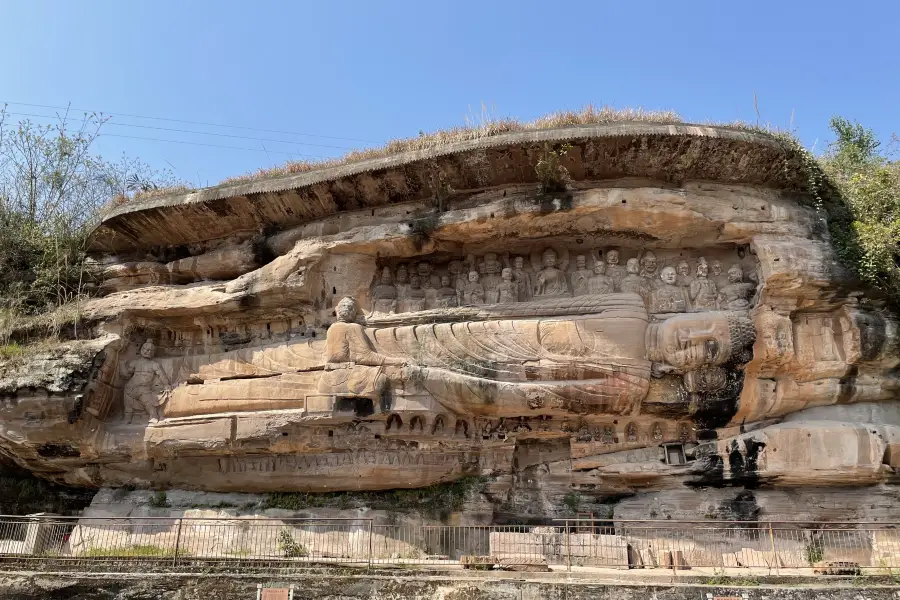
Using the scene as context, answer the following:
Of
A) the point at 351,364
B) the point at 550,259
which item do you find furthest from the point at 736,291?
the point at 351,364

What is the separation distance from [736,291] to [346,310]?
17.0 ft

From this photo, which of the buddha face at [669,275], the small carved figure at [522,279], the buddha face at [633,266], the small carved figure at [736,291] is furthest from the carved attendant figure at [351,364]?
the small carved figure at [736,291]

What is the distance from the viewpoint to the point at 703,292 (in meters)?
9.13

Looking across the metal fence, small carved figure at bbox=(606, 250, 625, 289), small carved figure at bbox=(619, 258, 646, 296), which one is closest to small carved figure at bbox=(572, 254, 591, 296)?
small carved figure at bbox=(606, 250, 625, 289)

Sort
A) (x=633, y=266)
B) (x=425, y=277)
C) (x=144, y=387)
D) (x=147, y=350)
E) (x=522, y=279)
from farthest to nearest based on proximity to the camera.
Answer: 1. (x=147, y=350)
2. (x=144, y=387)
3. (x=425, y=277)
4. (x=522, y=279)
5. (x=633, y=266)

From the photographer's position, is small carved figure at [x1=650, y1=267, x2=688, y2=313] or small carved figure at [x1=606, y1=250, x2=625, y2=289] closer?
small carved figure at [x1=650, y1=267, x2=688, y2=313]

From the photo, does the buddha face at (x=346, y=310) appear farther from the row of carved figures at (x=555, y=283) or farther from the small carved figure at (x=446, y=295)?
the small carved figure at (x=446, y=295)

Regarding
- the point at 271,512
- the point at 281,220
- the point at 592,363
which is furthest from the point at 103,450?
the point at 592,363

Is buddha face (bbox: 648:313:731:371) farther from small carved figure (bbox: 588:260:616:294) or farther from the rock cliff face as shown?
small carved figure (bbox: 588:260:616:294)

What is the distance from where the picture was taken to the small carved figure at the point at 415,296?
9672 millimetres

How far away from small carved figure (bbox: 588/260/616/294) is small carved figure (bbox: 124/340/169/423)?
6.34m

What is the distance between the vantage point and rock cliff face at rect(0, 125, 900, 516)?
8.53 meters

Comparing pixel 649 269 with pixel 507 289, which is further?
pixel 507 289

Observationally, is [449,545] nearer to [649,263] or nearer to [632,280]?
[632,280]
